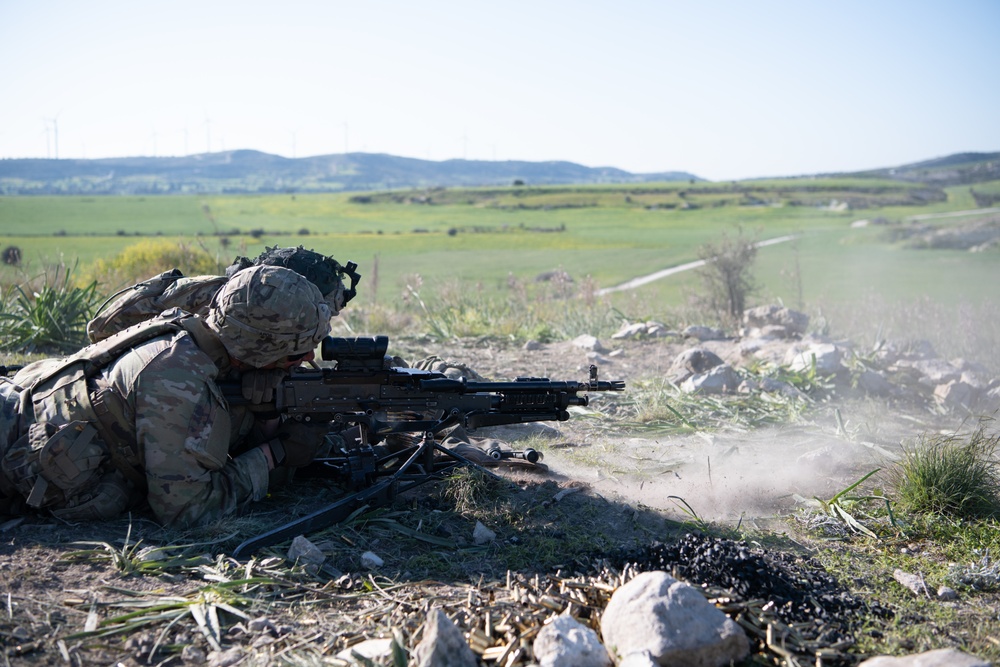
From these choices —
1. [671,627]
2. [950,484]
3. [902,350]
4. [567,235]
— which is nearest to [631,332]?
[902,350]

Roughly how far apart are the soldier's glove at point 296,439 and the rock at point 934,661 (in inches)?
137

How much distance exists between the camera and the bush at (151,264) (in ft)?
45.2

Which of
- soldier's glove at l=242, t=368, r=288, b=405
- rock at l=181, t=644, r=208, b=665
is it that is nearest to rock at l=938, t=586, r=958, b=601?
rock at l=181, t=644, r=208, b=665

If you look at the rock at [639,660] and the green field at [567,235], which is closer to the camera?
the rock at [639,660]

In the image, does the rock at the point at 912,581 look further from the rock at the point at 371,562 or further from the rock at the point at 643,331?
the rock at the point at 643,331

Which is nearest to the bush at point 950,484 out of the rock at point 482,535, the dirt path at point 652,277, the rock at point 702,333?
the rock at point 482,535

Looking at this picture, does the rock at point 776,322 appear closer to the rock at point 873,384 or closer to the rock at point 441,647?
the rock at point 873,384

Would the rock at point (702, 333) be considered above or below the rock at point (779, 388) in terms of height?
above

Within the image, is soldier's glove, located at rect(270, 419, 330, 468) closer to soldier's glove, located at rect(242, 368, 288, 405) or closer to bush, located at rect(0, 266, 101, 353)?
soldier's glove, located at rect(242, 368, 288, 405)

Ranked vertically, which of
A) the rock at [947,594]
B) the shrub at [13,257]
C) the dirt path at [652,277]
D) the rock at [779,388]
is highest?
the shrub at [13,257]

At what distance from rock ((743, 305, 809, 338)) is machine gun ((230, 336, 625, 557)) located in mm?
6924

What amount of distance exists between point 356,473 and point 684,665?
104 inches

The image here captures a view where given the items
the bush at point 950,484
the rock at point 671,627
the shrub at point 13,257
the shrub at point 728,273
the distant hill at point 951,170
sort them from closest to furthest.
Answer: the rock at point 671,627, the bush at point 950,484, the shrub at point 13,257, the shrub at point 728,273, the distant hill at point 951,170

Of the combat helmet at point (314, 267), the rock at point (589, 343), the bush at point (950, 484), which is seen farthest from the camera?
the rock at point (589, 343)
